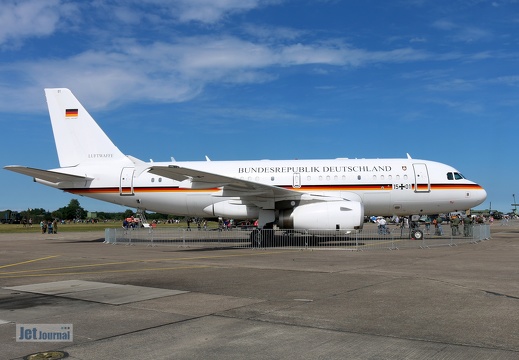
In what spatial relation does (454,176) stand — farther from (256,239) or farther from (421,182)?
(256,239)

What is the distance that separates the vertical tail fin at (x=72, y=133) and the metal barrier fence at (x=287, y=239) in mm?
4313

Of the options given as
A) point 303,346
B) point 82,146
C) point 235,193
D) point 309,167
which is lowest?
point 303,346

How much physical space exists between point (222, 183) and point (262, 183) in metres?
2.49

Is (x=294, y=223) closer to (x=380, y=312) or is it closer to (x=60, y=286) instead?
(x=60, y=286)

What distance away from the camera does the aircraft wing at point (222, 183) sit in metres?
18.0

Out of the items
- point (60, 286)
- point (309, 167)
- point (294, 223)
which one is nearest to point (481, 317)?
point (60, 286)

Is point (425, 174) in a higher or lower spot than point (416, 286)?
higher

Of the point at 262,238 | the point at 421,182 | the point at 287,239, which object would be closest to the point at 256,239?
the point at 262,238

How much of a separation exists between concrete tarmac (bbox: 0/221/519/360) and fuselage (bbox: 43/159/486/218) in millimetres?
9763

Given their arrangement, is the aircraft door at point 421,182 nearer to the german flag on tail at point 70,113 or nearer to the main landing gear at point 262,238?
the main landing gear at point 262,238

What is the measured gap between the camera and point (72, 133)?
24984 millimetres

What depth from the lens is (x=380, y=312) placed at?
6812 millimetres

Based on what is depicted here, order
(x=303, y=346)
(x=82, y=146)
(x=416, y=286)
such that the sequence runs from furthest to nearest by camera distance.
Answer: (x=82, y=146) → (x=416, y=286) → (x=303, y=346)

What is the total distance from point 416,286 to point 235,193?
1216 cm
